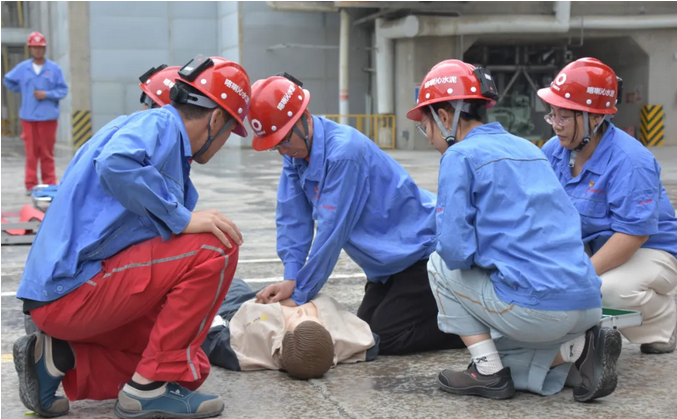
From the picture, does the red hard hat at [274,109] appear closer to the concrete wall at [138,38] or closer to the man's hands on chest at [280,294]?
the man's hands on chest at [280,294]

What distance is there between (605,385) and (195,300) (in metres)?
1.60

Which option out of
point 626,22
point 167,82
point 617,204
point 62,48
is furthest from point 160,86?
point 62,48

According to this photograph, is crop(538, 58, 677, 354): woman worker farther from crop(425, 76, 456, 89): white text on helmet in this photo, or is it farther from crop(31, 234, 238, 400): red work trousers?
crop(31, 234, 238, 400): red work trousers

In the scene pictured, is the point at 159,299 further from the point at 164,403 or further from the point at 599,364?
the point at 599,364

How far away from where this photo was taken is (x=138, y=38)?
2591cm

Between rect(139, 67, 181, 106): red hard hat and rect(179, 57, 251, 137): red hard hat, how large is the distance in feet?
3.74

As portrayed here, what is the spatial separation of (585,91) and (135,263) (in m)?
2.25

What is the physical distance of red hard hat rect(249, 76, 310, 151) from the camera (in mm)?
3973

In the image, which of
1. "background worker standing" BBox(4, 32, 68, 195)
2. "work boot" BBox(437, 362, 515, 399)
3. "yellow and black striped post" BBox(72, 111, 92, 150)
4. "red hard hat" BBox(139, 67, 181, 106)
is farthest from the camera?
"yellow and black striped post" BBox(72, 111, 92, 150)

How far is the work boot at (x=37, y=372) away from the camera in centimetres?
306

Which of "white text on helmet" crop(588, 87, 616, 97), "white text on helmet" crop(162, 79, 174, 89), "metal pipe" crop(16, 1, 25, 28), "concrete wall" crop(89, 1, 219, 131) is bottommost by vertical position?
"white text on helmet" crop(588, 87, 616, 97)

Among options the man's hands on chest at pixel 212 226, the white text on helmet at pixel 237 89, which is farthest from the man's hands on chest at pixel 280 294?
the white text on helmet at pixel 237 89

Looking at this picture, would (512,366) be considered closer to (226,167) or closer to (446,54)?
(226,167)

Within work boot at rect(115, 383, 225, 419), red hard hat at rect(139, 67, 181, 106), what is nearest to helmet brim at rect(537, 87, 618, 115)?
red hard hat at rect(139, 67, 181, 106)
